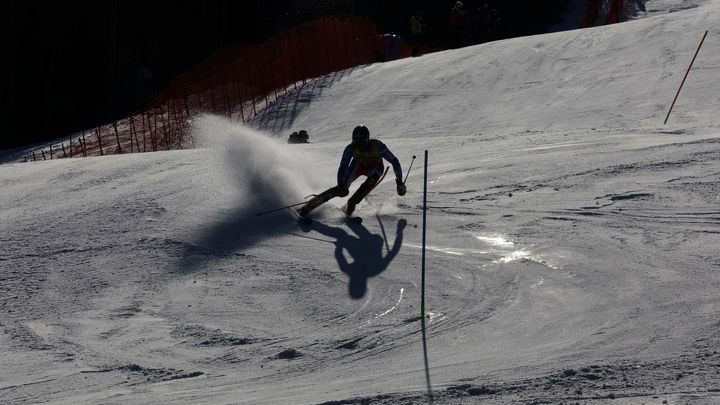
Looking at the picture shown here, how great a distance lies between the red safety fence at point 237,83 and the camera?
80.4ft

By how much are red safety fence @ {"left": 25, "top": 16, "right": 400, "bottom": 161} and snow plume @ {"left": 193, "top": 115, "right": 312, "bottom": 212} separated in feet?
27.3

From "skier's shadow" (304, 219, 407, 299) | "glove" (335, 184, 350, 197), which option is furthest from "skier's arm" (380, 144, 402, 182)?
"skier's shadow" (304, 219, 407, 299)

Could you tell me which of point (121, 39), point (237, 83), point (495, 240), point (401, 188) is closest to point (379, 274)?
point (495, 240)

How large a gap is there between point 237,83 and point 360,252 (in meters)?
16.1

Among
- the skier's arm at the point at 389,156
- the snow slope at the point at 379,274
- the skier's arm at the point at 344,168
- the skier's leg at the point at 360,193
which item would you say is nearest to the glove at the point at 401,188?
the skier's arm at the point at 389,156

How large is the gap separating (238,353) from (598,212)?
5.31 metres

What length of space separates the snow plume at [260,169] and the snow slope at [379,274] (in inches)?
1.4

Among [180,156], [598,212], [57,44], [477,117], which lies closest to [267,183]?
[180,156]

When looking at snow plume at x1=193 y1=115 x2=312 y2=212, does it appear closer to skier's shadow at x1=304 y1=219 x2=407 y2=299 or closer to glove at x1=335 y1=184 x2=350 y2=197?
glove at x1=335 y1=184 x2=350 y2=197

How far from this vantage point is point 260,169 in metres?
14.6

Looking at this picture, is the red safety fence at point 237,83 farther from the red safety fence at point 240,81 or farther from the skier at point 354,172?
the skier at point 354,172

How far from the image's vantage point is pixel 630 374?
7711mm

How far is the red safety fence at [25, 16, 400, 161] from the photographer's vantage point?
965 inches

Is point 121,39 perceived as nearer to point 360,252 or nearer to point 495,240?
point 360,252
